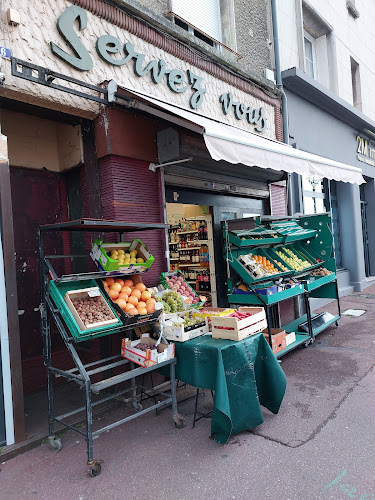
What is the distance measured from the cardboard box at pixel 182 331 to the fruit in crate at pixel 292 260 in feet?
10.9

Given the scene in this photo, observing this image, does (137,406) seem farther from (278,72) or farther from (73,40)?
(278,72)

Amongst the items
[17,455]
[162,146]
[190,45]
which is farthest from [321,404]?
[190,45]

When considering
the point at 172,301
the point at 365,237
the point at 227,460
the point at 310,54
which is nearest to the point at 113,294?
the point at 172,301

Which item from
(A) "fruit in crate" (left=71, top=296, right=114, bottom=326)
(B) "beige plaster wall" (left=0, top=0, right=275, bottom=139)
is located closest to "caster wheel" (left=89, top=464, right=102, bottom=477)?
(A) "fruit in crate" (left=71, top=296, right=114, bottom=326)

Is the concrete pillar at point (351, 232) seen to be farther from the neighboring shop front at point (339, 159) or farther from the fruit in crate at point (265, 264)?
the fruit in crate at point (265, 264)

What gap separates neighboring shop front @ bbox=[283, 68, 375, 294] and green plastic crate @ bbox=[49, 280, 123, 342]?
6665mm

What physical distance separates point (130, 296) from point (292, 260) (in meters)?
4.11

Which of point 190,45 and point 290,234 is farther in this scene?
point 290,234

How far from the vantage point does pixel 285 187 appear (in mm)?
8328

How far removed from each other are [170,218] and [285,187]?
2.99 meters

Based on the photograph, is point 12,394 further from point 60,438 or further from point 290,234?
point 290,234

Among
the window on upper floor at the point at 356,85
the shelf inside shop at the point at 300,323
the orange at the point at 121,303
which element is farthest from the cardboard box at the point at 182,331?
the window on upper floor at the point at 356,85

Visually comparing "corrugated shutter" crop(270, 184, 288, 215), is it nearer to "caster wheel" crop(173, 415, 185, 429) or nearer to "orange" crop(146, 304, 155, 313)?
"orange" crop(146, 304, 155, 313)

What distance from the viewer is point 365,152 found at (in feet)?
44.0
